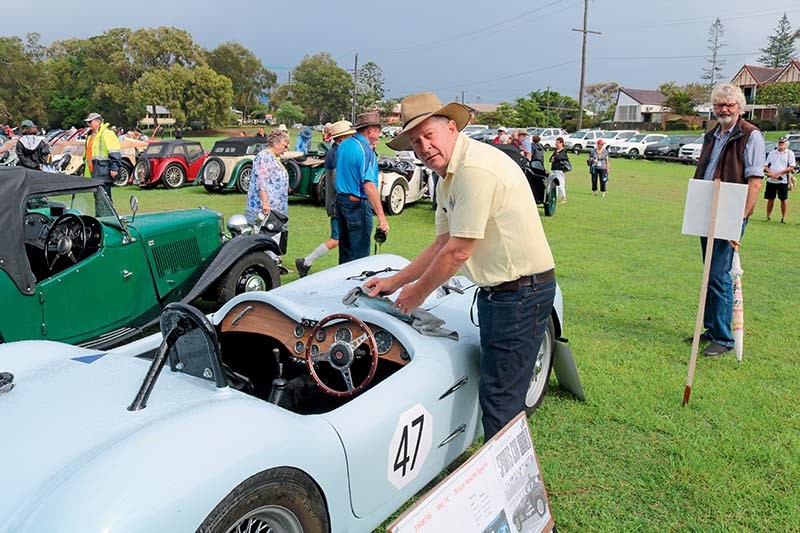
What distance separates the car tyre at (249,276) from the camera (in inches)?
223

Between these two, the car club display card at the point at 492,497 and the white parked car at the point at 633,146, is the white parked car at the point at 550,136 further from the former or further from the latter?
the car club display card at the point at 492,497

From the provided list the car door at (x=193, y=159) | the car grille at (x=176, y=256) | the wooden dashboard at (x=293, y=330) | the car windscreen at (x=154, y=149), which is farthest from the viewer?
the car door at (x=193, y=159)

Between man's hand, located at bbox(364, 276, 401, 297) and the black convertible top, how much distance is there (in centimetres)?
264

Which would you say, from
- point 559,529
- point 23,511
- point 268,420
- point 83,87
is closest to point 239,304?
point 268,420

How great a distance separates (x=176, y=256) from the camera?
19.0 feet

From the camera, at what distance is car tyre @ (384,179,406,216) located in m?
12.8

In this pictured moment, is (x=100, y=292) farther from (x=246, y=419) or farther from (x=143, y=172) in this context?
(x=143, y=172)

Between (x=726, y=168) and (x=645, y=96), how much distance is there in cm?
8132

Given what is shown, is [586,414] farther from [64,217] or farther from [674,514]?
[64,217]

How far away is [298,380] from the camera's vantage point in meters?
3.06

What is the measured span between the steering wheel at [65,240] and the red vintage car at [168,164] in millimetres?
12258

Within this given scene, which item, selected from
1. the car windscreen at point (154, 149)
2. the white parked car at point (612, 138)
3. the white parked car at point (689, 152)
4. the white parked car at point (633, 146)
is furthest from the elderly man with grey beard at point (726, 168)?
the white parked car at point (612, 138)

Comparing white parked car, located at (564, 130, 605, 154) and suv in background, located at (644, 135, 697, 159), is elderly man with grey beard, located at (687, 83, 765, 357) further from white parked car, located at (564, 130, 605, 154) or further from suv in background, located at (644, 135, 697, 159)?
white parked car, located at (564, 130, 605, 154)

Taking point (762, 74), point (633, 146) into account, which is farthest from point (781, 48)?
point (633, 146)
